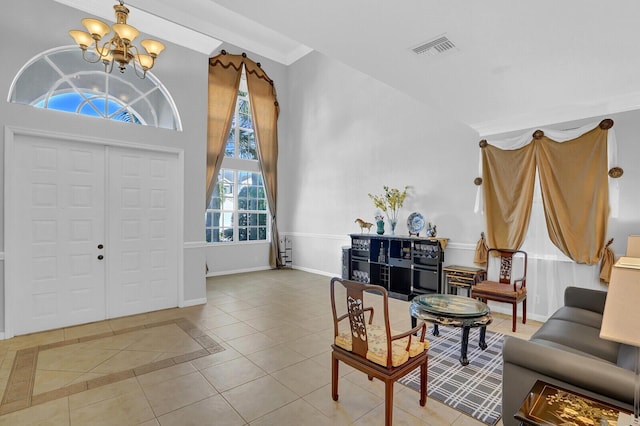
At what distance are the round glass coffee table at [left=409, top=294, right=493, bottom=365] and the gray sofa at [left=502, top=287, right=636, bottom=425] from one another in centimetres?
46

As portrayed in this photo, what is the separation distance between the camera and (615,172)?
12.4 feet

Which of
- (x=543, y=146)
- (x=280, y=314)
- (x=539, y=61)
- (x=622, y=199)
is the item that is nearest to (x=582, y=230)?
(x=622, y=199)

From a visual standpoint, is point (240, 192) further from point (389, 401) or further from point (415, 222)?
point (389, 401)

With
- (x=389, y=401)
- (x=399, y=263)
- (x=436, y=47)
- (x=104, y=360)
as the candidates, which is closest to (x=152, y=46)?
(x=436, y=47)

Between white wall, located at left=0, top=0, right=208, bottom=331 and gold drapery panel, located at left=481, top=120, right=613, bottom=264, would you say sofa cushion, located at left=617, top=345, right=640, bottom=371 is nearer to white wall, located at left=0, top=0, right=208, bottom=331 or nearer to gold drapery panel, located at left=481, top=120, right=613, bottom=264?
gold drapery panel, located at left=481, top=120, right=613, bottom=264

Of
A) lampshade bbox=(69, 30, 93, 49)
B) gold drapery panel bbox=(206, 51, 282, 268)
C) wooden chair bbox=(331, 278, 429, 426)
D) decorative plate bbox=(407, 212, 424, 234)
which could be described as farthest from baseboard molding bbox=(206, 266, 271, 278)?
wooden chair bbox=(331, 278, 429, 426)

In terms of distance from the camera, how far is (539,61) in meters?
2.87

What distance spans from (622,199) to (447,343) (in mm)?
2713

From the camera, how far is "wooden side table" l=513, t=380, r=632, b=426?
142 centimetres

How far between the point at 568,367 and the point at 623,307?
933mm

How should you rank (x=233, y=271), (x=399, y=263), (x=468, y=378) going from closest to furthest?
(x=468, y=378) < (x=399, y=263) < (x=233, y=271)

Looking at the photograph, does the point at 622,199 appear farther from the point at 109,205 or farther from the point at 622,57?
the point at 109,205

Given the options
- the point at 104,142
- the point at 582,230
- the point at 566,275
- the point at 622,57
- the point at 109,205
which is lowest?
the point at 566,275

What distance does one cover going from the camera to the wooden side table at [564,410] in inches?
56.0
